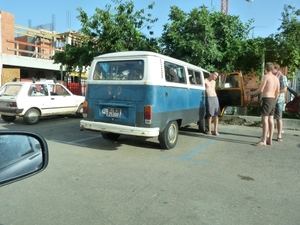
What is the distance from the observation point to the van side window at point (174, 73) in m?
5.79

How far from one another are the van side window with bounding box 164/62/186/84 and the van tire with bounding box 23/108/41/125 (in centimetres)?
571

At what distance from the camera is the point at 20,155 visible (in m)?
1.86

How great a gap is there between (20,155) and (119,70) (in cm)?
415

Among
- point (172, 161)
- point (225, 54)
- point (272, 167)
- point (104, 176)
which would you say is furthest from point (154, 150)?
point (225, 54)

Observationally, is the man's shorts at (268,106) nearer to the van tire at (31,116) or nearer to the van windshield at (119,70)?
the van windshield at (119,70)

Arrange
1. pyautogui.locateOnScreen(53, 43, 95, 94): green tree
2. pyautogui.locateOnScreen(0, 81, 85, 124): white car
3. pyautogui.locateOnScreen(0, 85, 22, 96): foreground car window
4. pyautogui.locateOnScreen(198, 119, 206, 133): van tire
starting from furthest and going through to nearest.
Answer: pyautogui.locateOnScreen(53, 43, 95, 94): green tree, pyautogui.locateOnScreen(0, 85, 22, 96): foreground car window, pyautogui.locateOnScreen(0, 81, 85, 124): white car, pyautogui.locateOnScreen(198, 119, 206, 133): van tire

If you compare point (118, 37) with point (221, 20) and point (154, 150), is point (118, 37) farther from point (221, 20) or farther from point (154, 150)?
point (154, 150)

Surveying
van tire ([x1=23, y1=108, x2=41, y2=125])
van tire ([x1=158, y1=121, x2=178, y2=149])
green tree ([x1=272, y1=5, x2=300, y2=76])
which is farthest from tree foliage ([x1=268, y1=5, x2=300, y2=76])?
van tire ([x1=23, y1=108, x2=41, y2=125])

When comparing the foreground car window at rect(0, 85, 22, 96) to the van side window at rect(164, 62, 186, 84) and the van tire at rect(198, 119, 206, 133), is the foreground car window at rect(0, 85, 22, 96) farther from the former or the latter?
the van tire at rect(198, 119, 206, 133)

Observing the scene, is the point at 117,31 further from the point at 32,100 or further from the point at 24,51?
the point at 24,51

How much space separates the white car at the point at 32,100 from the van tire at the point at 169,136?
556 cm

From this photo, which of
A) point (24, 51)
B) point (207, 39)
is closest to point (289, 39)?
point (207, 39)

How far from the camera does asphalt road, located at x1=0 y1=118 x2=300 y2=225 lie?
304cm

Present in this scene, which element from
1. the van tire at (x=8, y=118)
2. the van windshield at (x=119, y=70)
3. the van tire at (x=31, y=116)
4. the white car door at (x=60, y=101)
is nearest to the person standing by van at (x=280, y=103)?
the van windshield at (x=119, y=70)
